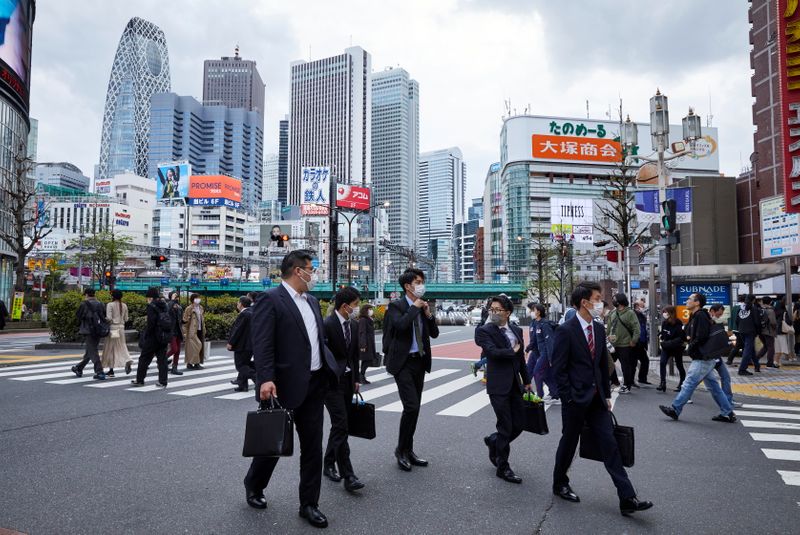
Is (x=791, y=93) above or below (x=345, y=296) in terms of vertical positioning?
above

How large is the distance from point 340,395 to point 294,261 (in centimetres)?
137

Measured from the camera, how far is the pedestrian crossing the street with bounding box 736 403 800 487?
5426 millimetres

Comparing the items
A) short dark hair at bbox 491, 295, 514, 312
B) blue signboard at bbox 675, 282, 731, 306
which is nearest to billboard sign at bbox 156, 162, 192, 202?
blue signboard at bbox 675, 282, 731, 306

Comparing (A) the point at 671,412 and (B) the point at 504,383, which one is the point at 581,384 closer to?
(B) the point at 504,383

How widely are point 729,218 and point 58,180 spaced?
8287 inches

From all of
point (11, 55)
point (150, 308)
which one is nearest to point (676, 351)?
point (150, 308)

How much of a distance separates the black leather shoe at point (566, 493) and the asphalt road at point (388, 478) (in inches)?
3.0

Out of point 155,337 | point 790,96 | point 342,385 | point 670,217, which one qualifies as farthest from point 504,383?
point 790,96

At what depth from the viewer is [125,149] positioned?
644 feet

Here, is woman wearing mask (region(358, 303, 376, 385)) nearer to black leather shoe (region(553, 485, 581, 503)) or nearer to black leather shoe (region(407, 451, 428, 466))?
black leather shoe (region(407, 451, 428, 466))

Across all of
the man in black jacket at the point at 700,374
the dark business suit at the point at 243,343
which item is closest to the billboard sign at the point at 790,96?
the man in black jacket at the point at 700,374

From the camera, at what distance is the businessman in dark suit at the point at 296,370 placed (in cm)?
375

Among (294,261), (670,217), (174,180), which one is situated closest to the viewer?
(294,261)

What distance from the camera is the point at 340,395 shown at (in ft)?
15.6
